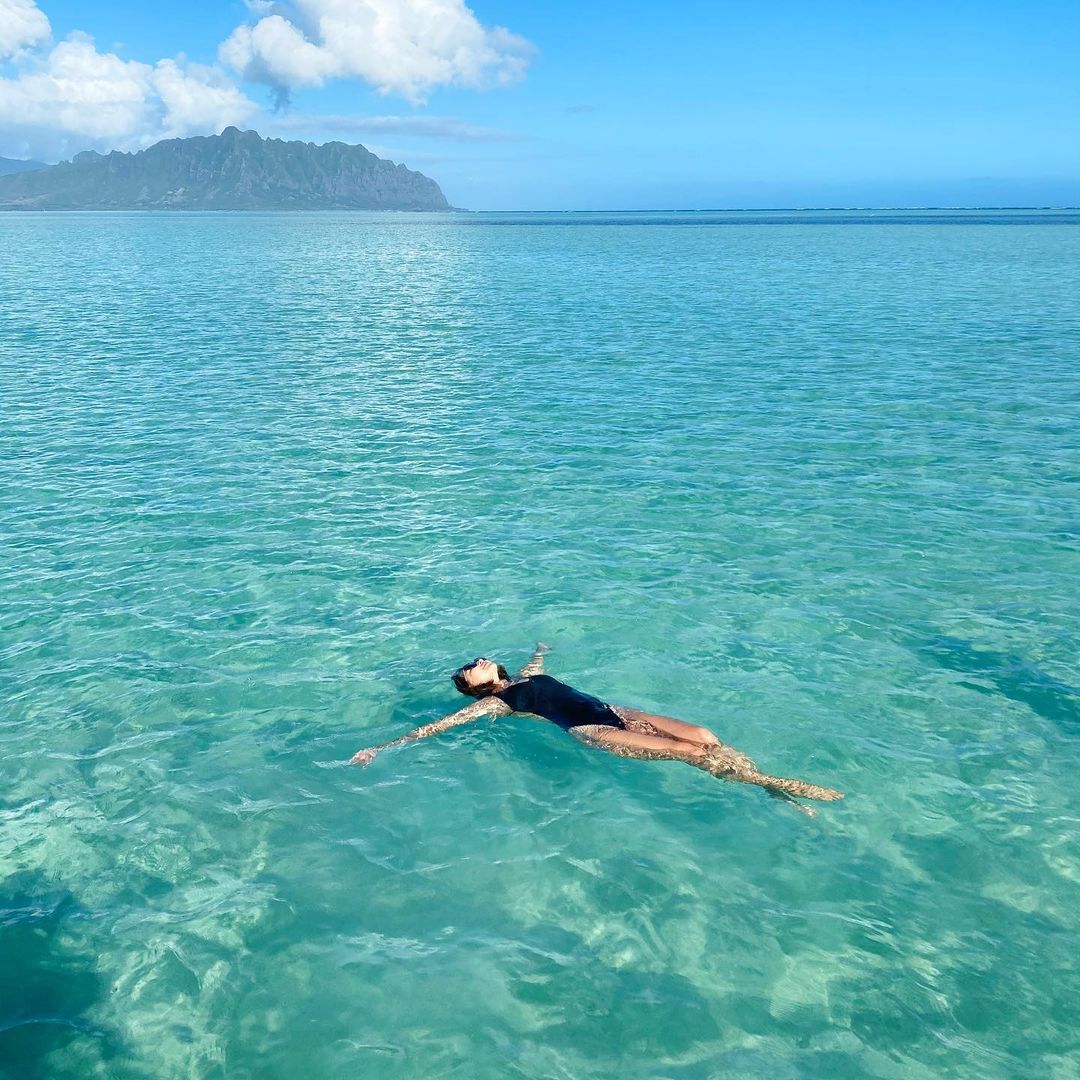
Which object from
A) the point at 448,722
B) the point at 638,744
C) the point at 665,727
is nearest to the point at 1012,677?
the point at 665,727

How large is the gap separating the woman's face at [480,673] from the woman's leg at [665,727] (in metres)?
2.16

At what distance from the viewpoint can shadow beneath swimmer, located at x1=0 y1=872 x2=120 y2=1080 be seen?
900 cm

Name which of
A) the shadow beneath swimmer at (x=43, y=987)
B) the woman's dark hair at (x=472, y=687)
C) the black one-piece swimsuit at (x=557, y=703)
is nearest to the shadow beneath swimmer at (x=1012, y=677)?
the black one-piece swimsuit at (x=557, y=703)

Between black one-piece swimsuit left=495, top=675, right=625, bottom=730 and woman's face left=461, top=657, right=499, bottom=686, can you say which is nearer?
black one-piece swimsuit left=495, top=675, right=625, bottom=730

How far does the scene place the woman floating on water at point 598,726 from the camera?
1255cm

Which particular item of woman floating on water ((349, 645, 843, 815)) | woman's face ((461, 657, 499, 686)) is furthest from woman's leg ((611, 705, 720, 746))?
woman's face ((461, 657, 499, 686))

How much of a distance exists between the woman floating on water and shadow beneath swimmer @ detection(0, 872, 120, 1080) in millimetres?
4486

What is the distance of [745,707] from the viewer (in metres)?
15.0

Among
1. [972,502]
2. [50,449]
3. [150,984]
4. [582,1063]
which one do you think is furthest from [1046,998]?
[50,449]

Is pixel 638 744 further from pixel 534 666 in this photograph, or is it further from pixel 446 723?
pixel 446 723

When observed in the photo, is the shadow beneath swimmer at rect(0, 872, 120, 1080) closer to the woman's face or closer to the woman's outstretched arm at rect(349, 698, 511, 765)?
the woman's outstretched arm at rect(349, 698, 511, 765)

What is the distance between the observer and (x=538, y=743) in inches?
561

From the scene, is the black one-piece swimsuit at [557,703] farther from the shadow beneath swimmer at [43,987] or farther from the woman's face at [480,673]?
the shadow beneath swimmer at [43,987]

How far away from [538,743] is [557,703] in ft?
2.44
